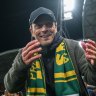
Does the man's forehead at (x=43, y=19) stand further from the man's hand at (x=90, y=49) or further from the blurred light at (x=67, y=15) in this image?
the blurred light at (x=67, y=15)

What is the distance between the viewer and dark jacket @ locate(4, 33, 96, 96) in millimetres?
1656

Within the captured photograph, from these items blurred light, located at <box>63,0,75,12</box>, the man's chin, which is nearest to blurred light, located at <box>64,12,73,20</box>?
blurred light, located at <box>63,0,75,12</box>

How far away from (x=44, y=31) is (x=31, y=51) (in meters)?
0.31

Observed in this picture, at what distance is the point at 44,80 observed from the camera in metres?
1.77

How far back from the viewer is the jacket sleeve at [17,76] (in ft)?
5.43

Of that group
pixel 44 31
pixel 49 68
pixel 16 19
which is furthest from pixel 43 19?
pixel 16 19

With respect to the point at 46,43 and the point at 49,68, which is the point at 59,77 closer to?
the point at 49,68

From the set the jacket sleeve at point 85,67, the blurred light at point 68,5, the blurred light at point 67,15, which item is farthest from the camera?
the blurred light at point 67,15

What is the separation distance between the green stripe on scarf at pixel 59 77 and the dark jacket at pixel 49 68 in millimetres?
32

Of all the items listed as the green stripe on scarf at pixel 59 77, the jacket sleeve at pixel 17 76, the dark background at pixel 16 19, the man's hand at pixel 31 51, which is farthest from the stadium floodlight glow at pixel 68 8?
the man's hand at pixel 31 51

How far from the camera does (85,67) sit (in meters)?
1.72

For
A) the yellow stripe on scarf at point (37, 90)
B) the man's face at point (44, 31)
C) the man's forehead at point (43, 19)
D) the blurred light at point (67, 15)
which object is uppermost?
the man's forehead at point (43, 19)

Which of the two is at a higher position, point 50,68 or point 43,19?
point 43,19

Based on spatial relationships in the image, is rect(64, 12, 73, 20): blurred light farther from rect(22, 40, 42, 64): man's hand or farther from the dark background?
rect(22, 40, 42, 64): man's hand
